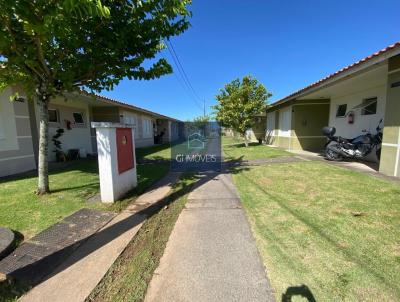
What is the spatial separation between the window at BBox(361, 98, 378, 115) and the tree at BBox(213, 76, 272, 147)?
6.08 meters

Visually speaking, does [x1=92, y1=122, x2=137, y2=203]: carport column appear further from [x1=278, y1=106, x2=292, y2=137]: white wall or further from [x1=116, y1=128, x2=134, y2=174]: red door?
[x1=278, y1=106, x2=292, y2=137]: white wall

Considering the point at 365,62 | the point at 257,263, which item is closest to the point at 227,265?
the point at 257,263

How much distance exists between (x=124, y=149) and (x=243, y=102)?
35.1 feet

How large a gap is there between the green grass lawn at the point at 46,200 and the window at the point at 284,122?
30.6 feet

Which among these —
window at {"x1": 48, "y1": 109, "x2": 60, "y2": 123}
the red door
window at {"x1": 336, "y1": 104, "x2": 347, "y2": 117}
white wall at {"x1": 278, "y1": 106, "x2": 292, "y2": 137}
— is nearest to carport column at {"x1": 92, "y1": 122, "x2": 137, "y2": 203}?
the red door

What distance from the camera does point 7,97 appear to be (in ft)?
20.7

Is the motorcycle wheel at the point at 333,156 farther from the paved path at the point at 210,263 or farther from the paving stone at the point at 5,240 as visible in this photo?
the paving stone at the point at 5,240

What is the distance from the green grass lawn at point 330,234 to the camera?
1895 mm

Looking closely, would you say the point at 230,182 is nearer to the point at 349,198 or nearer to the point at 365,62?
the point at 349,198

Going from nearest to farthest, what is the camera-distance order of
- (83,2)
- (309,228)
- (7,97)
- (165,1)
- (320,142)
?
(83,2), (309,228), (165,1), (7,97), (320,142)

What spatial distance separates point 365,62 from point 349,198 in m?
3.45

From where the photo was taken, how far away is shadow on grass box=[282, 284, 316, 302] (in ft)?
5.75

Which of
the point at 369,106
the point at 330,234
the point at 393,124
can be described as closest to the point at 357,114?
the point at 369,106

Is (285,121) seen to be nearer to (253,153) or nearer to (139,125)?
(253,153)
